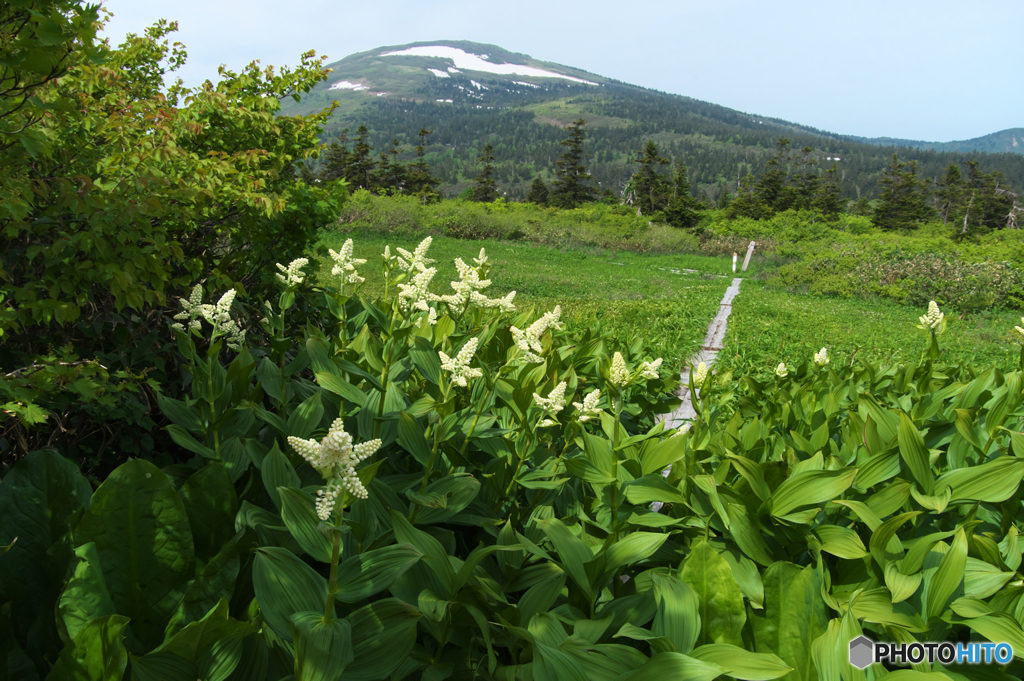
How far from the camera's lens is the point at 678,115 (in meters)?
129

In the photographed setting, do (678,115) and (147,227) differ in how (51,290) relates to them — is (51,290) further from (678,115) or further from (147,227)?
(678,115)

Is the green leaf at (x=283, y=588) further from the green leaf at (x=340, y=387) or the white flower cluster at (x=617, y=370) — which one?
the white flower cluster at (x=617, y=370)

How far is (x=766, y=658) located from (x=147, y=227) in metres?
2.13

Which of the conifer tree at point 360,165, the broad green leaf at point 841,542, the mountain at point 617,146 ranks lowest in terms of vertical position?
the broad green leaf at point 841,542

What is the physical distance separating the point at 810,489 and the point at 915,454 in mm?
386

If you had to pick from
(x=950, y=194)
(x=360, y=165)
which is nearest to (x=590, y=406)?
(x=360, y=165)

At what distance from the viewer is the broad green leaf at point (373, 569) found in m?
1.00

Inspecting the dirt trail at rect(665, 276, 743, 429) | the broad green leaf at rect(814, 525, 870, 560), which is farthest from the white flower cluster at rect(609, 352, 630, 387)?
the dirt trail at rect(665, 276, 743, 429)

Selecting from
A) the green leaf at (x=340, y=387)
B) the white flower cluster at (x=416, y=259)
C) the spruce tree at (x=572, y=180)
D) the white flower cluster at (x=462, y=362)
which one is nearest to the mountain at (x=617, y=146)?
the spruce tree at (x=572, y=180)

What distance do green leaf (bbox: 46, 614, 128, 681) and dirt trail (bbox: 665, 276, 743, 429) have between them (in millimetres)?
3434

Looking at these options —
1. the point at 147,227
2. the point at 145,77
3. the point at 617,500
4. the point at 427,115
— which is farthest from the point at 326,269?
the point at 427,115

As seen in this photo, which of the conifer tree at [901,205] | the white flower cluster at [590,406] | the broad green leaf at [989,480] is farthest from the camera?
the conifer tree at [901,205]

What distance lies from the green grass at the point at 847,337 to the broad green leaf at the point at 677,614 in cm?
494

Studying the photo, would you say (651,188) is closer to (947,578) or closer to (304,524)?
(947,578)
